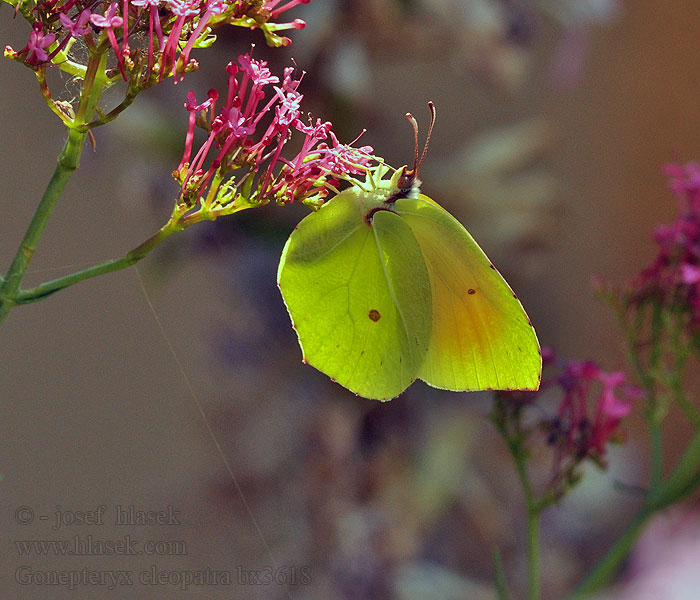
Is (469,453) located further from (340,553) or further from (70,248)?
(70,248)

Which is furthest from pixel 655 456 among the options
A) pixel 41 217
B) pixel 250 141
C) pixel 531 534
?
pixel 41 217

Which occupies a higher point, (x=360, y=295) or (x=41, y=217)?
(x=41, y=217)

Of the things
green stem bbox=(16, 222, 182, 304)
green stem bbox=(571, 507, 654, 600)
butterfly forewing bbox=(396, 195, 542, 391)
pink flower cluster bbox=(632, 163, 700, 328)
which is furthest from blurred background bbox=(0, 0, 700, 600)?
pink flower cluster bbox=(632, 163, 700, 328)

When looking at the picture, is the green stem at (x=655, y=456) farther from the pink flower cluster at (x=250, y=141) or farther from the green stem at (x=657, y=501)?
the pink flower cluster at (x=250, y=141)

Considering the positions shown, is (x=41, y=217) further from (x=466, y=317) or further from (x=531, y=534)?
(x=531, y=534)

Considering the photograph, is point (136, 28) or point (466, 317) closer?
point (136, 28)
